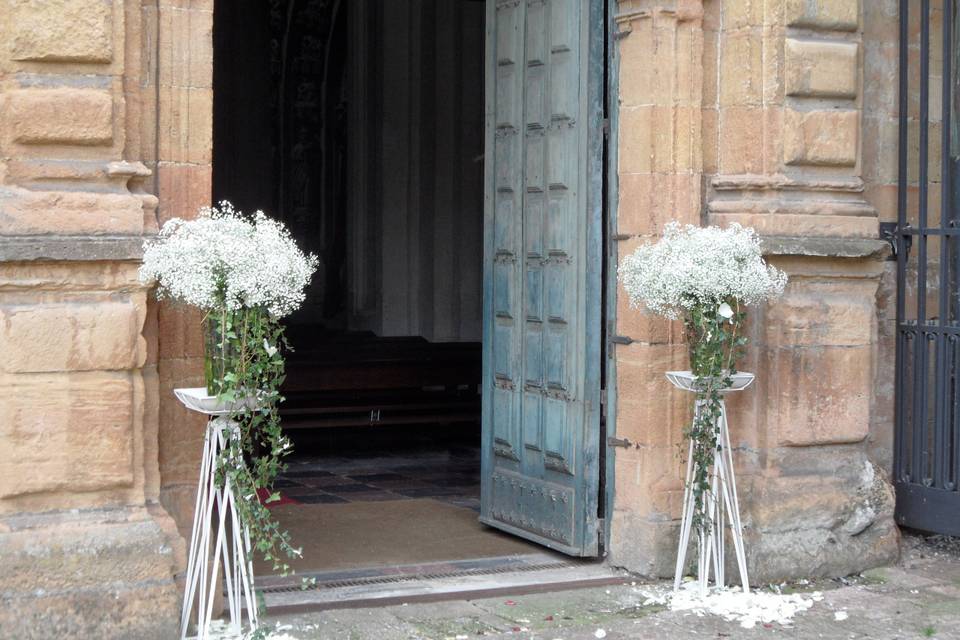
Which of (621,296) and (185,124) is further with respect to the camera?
(621,296)

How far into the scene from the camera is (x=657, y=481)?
6148mm

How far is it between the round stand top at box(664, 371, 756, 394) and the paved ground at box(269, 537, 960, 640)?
94cm

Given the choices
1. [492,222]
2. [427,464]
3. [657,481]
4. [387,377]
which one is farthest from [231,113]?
[657,481]

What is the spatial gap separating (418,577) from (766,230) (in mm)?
2190

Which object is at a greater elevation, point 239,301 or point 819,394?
point 239,301

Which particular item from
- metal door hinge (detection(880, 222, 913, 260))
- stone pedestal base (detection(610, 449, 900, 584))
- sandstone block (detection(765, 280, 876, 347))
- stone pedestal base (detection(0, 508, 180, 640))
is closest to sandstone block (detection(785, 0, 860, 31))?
metal door hinge (detection(880, 222, 913, 260))

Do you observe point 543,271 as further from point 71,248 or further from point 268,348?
point 71,248

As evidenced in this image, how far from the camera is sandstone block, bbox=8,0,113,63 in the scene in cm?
486

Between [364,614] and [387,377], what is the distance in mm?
5208

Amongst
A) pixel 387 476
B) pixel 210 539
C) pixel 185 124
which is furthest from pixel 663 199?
pixel 387 476

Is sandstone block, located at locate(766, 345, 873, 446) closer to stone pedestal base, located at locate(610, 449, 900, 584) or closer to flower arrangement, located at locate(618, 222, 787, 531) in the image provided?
stone pedestal base, located at locate(610, 449, 900, 584)

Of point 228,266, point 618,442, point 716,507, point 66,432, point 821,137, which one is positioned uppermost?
point 821,137

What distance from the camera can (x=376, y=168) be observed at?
12.0 m

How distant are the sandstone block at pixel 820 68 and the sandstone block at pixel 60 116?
9.82 feet
